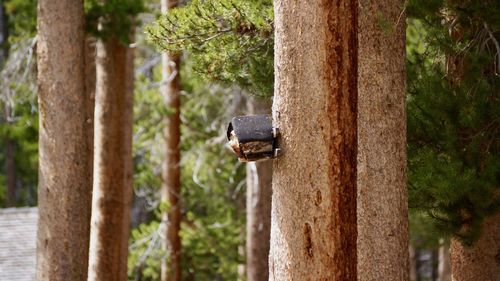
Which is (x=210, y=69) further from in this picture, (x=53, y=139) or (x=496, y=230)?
(x=496, y=230)

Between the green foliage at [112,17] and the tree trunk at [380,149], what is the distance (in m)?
6.06

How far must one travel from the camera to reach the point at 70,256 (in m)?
10.3

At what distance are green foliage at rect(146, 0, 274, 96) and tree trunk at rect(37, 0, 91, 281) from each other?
1654 millimetres

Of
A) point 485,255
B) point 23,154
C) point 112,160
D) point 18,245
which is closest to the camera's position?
point 485,255

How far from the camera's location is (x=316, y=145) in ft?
20.8

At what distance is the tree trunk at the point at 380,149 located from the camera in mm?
7758

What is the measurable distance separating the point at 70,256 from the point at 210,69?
8.39ft

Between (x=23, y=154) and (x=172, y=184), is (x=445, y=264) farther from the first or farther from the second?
(x=23, y=154)

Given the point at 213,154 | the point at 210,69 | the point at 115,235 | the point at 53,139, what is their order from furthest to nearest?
the point at 213,154 < the point at 115,235 < the point at 53,139 < the point at 210,69

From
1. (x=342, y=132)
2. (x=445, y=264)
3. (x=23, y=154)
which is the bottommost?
(x=445, y=264)

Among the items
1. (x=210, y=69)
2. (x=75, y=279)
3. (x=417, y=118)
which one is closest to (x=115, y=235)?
(x=75, y=279)

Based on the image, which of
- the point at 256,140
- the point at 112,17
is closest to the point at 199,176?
the point at 112,17

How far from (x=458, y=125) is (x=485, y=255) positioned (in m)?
1.27

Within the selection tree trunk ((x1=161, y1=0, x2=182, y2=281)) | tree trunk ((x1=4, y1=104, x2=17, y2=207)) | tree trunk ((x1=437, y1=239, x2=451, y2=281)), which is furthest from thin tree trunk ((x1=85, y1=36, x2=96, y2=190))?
tree trunk ((x1=4, y1=104, x2=17, y2=207))
